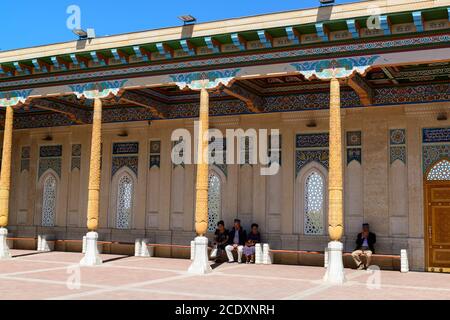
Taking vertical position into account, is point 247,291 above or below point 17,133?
below

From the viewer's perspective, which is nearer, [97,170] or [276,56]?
[276,56]

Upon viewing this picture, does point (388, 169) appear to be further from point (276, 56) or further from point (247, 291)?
point (247, 291)

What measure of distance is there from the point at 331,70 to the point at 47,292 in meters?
7.52

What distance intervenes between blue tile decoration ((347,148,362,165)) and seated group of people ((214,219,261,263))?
10.5ft

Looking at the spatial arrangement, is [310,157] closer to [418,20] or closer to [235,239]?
[235,239]

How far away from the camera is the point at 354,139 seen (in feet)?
49.6

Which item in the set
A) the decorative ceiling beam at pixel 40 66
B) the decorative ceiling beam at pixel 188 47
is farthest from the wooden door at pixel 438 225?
the decorative ceiling beam at pixel 40 66

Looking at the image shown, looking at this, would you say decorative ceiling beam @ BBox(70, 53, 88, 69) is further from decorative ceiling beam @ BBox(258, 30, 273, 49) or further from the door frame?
the door frame

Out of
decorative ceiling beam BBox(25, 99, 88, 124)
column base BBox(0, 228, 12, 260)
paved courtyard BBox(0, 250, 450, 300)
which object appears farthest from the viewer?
decorative ceiling beam BBox(25, 99, 88, 124)

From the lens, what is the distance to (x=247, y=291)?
31.7 ft

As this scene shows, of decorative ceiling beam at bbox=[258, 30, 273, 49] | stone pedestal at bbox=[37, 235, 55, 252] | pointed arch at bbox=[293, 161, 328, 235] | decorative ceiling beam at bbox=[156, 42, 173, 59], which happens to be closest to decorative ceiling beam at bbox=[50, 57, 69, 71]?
decorative ceiling beam at bbox=[156, 42, 173, 59]

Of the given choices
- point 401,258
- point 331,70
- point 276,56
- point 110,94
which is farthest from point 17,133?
point 401,258

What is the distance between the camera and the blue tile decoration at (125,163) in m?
18.0

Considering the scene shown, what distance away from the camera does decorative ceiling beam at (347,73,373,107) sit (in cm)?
1305
